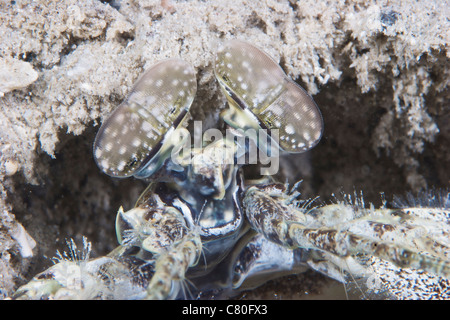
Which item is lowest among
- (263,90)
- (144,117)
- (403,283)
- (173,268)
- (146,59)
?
(403,283)


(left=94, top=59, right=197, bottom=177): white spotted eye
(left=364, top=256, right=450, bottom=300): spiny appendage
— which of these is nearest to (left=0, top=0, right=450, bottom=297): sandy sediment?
(left=94, top=59, right=197, bottom=177): white spotted eye

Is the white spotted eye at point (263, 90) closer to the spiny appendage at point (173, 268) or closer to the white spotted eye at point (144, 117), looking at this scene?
the white spotted eye at point (144, 117)

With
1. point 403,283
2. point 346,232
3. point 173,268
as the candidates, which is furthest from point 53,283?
point 403,283

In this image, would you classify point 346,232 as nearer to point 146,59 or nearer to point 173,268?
point 173,268

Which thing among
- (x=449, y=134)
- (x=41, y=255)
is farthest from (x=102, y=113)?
(x=449, y=134)

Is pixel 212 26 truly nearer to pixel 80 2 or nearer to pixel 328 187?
pixel 80 2

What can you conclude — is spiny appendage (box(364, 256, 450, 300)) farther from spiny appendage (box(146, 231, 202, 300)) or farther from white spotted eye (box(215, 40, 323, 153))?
spiny appendage (box(146, 231, 202, 300))

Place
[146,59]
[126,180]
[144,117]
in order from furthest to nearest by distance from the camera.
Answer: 1. [126,180]
2. [146,59]
3. [144,117]
